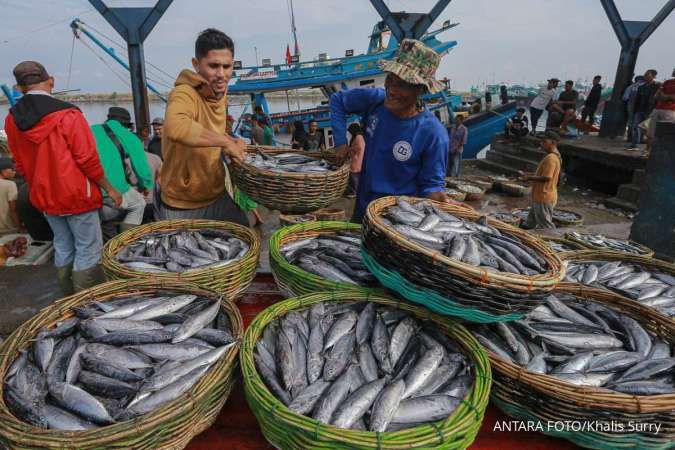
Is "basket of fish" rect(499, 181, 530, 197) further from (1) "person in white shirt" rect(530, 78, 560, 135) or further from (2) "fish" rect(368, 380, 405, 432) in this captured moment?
(2) "fish" rect(368, 380, 405, 432)

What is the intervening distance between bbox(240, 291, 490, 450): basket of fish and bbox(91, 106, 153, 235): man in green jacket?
3281mm

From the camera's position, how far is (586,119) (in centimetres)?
1672

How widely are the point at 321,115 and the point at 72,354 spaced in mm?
19572

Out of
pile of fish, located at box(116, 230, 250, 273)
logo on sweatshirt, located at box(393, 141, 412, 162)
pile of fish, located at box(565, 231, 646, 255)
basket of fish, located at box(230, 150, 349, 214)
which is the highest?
logo on sweatshirt, located at box(393, 141, 412, 162)

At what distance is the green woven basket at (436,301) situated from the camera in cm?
167

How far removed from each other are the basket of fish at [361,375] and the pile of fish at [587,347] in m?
0.30

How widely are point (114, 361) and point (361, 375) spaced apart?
107 centimetres

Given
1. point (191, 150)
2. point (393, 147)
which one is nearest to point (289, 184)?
point (393, 147)

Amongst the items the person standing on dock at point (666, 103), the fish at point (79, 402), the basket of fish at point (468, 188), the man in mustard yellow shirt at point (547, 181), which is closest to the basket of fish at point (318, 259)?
the fish at point (79, 402)

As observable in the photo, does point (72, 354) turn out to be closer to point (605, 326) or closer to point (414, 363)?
point (414, 363)

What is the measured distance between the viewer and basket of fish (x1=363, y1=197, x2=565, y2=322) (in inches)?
61.2

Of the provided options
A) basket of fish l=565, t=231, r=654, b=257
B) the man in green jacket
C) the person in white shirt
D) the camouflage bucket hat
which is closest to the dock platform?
the person in white shirt

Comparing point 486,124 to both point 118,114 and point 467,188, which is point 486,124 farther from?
point 118,114

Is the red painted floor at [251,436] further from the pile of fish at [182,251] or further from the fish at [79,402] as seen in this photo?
the pile of fish at [182,251]
